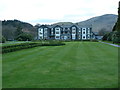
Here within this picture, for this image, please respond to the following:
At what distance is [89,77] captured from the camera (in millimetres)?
6379

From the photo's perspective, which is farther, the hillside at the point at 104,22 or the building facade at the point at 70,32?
the hillside at the point at 104,22

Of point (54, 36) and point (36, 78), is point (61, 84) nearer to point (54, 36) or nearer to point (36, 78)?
point (36, 78)

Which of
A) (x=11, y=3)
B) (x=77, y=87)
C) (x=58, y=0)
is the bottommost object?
(x=77, y=87)

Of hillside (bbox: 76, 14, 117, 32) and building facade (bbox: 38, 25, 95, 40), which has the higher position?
hillside (bbox: 76, 14, 117, 32)

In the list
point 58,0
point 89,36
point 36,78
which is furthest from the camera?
point 89,36

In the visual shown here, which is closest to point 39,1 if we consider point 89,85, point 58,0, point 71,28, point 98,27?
point 58,0

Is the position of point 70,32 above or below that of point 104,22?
below

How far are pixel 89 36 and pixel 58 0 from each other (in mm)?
58946

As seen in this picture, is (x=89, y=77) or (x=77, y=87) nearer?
(x=77, y=87)

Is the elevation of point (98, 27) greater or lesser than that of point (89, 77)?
greater

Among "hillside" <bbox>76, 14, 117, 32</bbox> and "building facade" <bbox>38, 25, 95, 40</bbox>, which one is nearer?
"building facade" <bbox>38, 25, 95, 40</bbox>

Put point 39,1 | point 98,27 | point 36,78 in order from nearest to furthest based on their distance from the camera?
point 36,78 < point 39,1 < point 98,27

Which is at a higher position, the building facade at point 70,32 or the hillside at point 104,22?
the hillside at point 104,22

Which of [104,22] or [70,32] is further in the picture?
[104,22]
